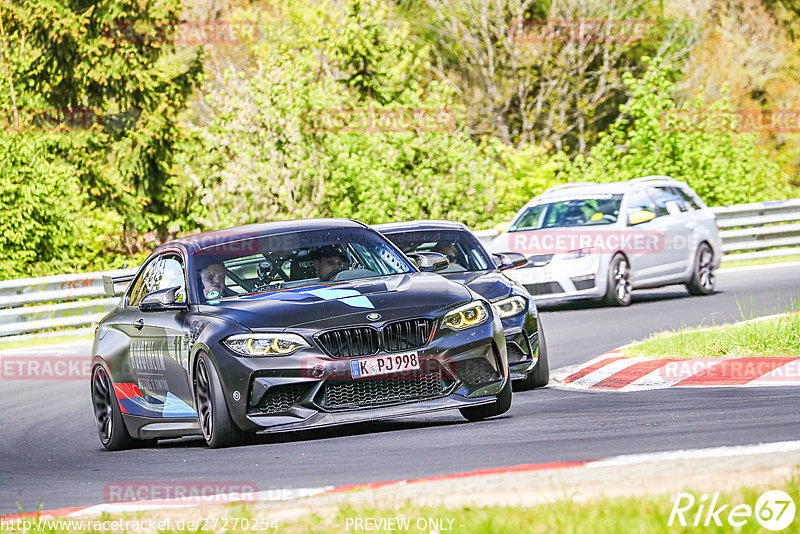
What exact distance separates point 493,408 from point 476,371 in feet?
1.62

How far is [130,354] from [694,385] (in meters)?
4.19

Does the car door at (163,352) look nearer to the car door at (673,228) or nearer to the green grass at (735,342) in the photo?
the green grass at (735,342)

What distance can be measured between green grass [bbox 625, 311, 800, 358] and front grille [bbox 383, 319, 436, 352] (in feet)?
12.1

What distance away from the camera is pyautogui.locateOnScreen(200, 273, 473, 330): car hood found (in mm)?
8500

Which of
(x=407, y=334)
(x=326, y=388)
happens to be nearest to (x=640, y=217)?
(x=407, y=334)

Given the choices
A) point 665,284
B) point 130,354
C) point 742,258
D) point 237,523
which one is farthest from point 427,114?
point 237,523

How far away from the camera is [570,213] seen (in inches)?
773

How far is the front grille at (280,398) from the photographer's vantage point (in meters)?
8.45

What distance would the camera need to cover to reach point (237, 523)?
5.79 metres

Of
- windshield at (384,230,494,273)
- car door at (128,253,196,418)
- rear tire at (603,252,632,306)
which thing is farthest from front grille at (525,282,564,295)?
car door at (128,253,196,418)

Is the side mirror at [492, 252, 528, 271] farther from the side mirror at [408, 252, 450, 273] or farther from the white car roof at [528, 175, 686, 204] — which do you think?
the white car roof at [528, 175, 686, 204]

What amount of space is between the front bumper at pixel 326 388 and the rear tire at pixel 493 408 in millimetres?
510

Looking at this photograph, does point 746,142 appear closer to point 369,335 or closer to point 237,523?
point 369,335

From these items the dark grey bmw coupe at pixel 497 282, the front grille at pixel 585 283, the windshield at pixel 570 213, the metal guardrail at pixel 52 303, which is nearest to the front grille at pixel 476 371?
the dark grey bmw coupe at pixel 497 282
